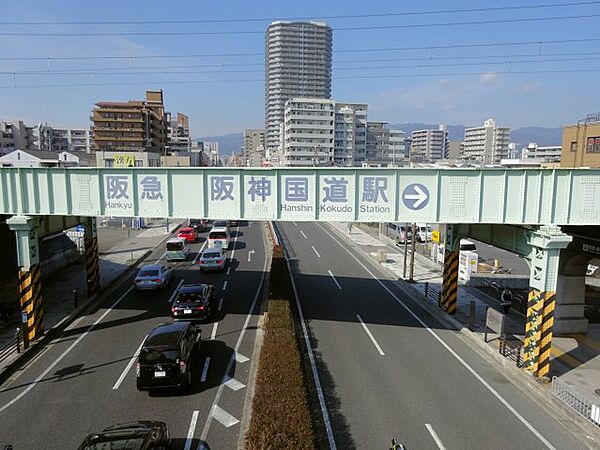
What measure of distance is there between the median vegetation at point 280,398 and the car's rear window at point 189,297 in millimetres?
4111

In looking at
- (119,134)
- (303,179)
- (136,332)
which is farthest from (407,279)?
(119,134)

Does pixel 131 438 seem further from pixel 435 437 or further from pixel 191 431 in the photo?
pixel 435 437

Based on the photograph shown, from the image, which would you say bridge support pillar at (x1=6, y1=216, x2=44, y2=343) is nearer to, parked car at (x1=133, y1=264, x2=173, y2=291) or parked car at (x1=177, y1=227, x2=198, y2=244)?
parked car at (x1=133, y1=264, x2=173, y2=291)

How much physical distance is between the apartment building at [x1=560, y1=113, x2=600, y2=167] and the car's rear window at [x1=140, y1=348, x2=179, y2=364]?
25.7 meters

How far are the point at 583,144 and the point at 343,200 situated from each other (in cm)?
1870

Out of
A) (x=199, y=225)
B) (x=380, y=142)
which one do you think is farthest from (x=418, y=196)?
(x=380, y=142)

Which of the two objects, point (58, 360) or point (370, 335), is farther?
point (370, 335)

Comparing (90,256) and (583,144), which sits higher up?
(583,144)

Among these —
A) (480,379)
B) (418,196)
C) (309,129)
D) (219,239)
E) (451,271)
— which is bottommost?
(480,379)

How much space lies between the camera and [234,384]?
1466 centimetres

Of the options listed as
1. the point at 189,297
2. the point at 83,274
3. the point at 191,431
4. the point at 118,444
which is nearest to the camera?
the point at 118,444

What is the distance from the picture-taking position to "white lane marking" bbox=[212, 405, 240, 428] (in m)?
12.3

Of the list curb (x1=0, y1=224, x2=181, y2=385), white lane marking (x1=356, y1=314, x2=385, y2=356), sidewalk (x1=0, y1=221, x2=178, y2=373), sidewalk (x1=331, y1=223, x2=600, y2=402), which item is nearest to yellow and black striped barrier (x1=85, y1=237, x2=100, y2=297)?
curb (x1=0, y1=224, x2=181, y2=385)

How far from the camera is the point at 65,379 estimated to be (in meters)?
15.1
